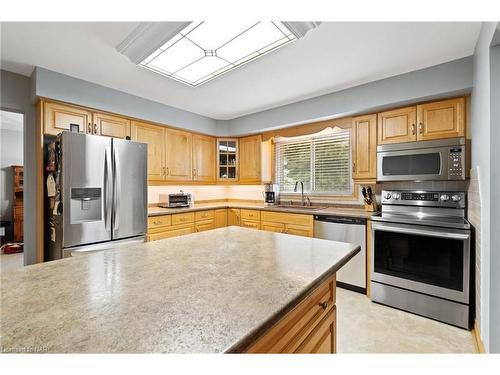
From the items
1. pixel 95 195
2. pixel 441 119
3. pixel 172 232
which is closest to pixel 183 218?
pixel 172 232

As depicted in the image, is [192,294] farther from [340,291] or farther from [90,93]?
[90,93]

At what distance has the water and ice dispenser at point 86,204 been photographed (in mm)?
2404

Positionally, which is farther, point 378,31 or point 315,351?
point 378,31

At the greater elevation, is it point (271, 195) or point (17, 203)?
point (271, 195)

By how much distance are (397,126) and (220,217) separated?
271 centimetres

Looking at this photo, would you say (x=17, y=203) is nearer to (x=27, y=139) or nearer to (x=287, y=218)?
(x=27, y=139)

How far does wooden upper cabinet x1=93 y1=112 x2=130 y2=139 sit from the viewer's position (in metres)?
2.91

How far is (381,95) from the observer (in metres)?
2.73

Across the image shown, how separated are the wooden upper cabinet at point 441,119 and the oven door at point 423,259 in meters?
0.97

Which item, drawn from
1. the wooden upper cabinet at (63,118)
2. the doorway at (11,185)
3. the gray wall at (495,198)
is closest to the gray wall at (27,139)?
the wooden upper cabinet at (63,118)

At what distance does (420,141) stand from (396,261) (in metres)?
1.26
